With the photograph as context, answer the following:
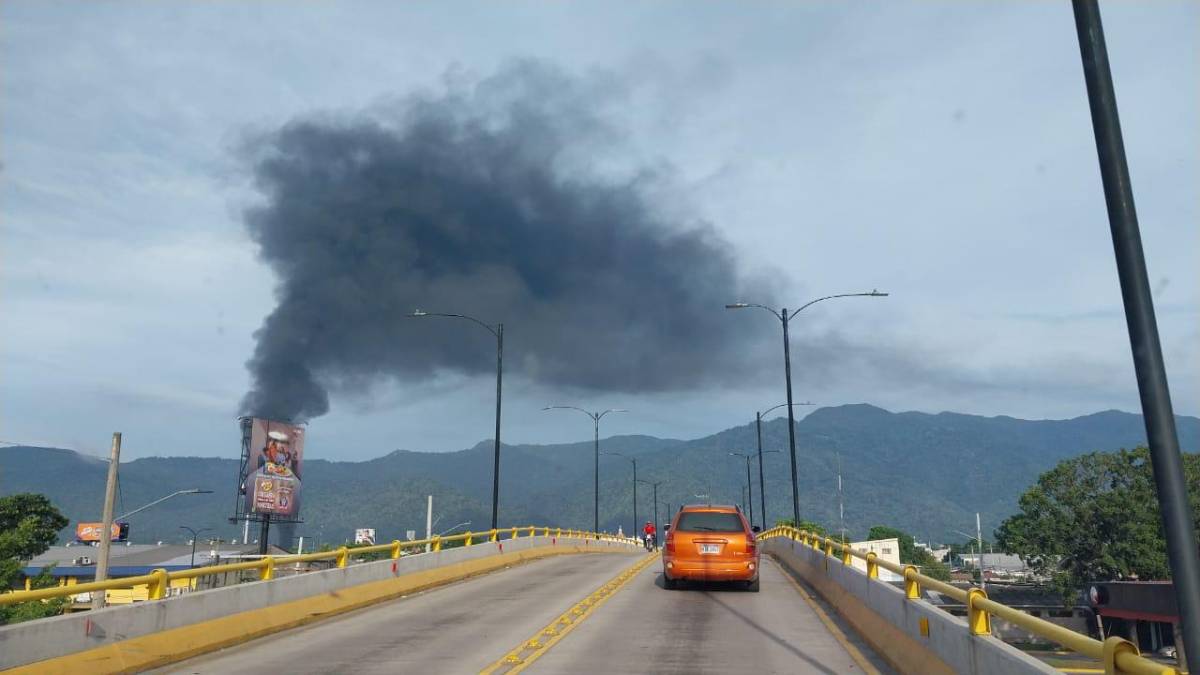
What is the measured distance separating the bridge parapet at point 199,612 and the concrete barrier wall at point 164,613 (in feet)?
0.03

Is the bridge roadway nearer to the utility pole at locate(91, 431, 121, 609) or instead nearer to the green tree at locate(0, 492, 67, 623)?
the utility pole at locate(91, 431, 121, 609)

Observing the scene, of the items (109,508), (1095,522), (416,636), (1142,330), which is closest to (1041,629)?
(1142,330)

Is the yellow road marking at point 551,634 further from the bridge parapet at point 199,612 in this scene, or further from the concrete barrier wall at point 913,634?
the concrete barrier wall at point 913,634

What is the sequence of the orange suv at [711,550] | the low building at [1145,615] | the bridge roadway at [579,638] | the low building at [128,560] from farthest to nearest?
the low building at [128,560] < the low building at [1145,615] < the orange suv at [711,550] < the bridge roadway at [579,638]

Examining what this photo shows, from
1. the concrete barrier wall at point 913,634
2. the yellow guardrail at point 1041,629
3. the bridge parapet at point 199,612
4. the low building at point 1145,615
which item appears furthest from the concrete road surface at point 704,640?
Result: the low building at point 1145,615

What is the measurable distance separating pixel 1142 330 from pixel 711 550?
1473 centimetres

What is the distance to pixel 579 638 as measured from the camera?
13789 millimetres

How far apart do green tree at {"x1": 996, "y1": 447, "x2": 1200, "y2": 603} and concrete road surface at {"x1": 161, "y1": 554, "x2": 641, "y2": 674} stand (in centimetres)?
6444

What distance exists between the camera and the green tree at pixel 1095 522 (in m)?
71.2

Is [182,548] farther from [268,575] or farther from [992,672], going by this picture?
[992,672]

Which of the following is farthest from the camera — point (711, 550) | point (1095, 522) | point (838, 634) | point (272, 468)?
point (272, 468)

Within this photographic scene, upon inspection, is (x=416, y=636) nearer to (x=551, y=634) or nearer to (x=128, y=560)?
(x=551, y=634)

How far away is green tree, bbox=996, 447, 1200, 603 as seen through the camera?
234ft

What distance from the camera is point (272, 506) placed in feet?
327
